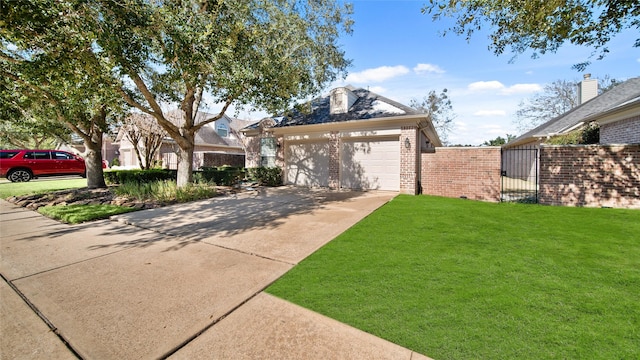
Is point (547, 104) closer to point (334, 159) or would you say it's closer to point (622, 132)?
point (622, 132)

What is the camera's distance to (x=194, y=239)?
489 centimetres

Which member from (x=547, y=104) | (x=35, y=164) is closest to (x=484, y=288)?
(x=35, y=164)

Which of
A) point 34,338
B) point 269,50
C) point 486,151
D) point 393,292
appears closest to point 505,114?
point 486,151

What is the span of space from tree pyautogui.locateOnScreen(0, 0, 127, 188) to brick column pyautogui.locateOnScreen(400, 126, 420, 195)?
9307 mm

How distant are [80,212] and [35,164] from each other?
13.4m

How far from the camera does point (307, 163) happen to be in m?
Answer: 12.9

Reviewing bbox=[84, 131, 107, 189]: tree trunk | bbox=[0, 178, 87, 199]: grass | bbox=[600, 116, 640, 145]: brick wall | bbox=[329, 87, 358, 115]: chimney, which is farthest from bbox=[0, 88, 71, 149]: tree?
bbox=[600, 116, 640, 145]: brick wall

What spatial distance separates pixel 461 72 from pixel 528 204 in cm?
689

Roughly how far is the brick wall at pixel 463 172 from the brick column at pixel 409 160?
465mm

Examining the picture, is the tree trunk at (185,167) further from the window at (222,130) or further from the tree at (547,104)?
the tree at (547,104)

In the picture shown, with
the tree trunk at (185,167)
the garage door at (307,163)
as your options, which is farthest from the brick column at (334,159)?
the tree trunk at (185,167)

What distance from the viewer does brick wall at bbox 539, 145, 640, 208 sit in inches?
291

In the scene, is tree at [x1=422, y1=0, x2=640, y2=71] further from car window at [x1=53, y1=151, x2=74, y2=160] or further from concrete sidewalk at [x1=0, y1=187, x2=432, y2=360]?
car window at [x1=53, y1=151, x2=74, y2=160]

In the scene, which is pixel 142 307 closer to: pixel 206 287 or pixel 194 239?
pixel 206 287
